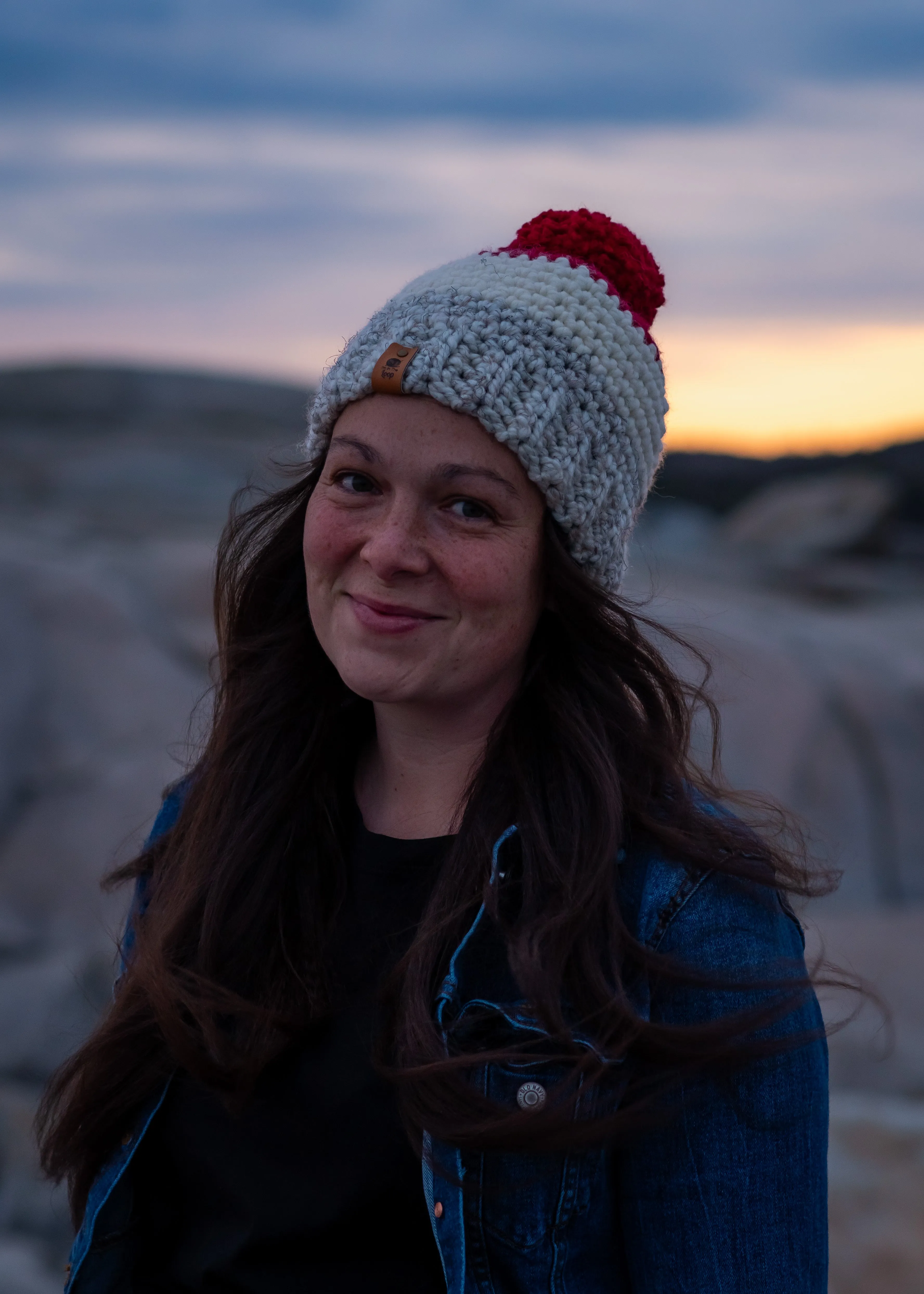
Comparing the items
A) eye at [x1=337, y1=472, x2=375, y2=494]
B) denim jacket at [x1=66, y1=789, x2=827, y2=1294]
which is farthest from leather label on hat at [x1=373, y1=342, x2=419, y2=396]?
denim jacket at [x1=66, y1=789, x2=827, y2=1294]

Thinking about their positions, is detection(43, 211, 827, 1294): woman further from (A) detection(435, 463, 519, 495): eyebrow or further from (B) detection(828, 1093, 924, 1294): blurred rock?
(B) detection(828, 1093, 924, 1294): blurred rock

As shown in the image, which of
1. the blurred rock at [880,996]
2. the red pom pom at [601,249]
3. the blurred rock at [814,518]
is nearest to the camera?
the red pom pom at [601,249]

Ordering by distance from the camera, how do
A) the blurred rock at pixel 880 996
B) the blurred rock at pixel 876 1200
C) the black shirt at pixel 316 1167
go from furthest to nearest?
the blurred rock at pixel 880 996 < the blurred rock at pixel 876 1200 < the black shirt at pixel 316 1167

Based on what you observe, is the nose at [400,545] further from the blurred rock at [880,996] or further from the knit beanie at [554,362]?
the blurred rock at [880,996]

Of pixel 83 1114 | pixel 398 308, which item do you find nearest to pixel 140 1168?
pixel 83 1114

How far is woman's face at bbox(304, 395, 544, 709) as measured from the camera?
4.98 ft

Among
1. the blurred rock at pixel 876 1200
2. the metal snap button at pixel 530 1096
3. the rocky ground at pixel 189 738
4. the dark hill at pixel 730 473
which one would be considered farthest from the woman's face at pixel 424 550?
the dark hill at pixel 730 473

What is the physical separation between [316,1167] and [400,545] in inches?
28.9

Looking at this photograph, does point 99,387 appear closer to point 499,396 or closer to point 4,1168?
point 4,1168

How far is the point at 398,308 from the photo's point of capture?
1.65 meters

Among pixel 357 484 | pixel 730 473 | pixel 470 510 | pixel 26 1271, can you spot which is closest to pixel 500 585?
pixel 470 510

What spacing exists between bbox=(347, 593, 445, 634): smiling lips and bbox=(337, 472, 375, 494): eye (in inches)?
5.6

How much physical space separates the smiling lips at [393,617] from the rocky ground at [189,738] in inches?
26.4

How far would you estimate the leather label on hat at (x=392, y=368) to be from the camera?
1536 millimetres
